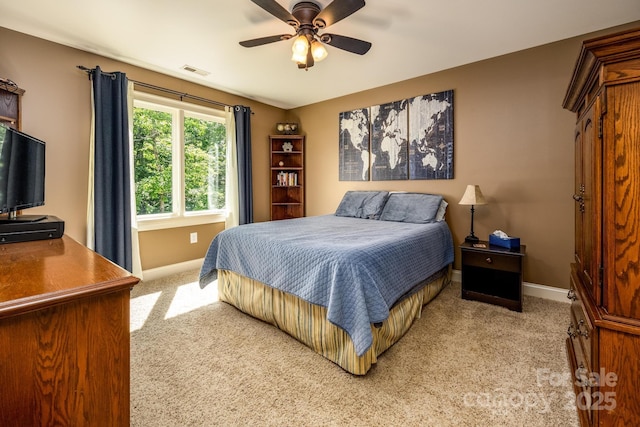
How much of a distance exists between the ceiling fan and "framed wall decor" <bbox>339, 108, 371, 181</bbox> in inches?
68.9

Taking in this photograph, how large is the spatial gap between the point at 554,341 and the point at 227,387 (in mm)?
2189

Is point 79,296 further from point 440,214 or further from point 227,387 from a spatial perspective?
point 440,214

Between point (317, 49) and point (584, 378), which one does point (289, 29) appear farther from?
point (584, 378)

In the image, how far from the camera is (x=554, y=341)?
204 cm

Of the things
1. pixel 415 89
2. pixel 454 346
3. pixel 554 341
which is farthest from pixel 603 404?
pixel 415 89

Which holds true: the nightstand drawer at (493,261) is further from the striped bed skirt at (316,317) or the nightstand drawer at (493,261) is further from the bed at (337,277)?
the striped bed skirt at (316,317)

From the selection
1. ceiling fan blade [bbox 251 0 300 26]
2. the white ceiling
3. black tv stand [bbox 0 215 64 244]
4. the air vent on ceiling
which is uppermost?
the air vent on ceiling

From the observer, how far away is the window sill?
3.44 m

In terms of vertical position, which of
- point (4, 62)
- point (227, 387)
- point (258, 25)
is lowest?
point (227, 387)

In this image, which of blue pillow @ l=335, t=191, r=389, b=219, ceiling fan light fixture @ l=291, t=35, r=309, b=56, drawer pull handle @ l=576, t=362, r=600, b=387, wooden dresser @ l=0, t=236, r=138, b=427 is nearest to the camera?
wooden dresser @ l=0, t=236, r=138, b=427

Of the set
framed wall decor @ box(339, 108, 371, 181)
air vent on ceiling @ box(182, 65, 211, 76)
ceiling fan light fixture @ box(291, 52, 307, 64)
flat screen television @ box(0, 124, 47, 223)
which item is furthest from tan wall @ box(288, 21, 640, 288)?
flat screen television @ box(0, 124, 47, 223)

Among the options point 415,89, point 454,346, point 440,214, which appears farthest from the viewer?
point 415,89

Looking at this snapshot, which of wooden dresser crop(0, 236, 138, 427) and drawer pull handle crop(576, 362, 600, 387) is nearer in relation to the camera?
Answer: wooden dresser crop(0, 236, 138, 427)

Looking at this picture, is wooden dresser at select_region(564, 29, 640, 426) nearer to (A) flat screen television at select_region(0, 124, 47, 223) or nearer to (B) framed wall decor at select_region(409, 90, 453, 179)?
(B) framed wall decor at select_region(409, 90, 453, 179)
